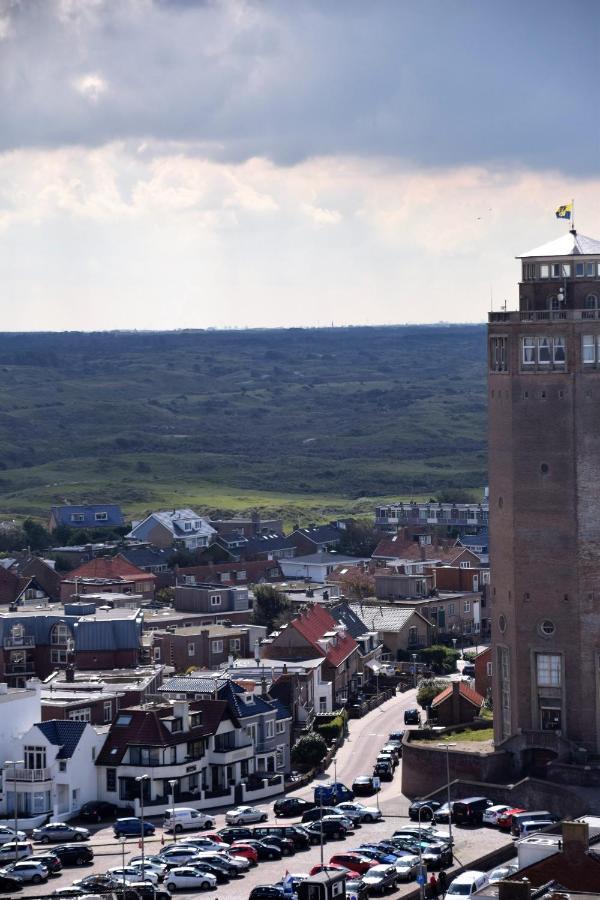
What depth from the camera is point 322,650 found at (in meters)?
135

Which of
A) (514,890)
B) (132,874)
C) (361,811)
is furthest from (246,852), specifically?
(514,890)

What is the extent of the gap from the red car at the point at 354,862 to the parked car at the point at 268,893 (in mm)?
5051

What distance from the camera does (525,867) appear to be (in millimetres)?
68938

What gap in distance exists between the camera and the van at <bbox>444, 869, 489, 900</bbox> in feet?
251

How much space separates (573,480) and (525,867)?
128 feet

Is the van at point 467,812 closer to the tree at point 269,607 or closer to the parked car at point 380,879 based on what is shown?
the parked car at point 380,879

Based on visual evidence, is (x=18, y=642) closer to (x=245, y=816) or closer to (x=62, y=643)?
(x=62, y=643)

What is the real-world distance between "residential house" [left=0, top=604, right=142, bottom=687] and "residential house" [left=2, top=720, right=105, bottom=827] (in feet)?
85.0

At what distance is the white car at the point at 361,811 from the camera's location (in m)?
98.1

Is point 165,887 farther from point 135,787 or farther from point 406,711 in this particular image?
point 406,711

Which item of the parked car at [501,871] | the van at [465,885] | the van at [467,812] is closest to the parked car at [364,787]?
the van at [467,812]

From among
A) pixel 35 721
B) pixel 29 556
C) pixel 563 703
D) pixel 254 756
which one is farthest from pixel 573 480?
pixel 29 556

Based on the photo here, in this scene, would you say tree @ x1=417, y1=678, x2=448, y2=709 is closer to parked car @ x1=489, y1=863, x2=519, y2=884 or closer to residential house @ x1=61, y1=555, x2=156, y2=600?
residential house @ x1=61, y1=555, x2=156, y2=600

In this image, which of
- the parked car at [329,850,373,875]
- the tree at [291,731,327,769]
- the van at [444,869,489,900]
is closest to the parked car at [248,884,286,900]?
the parked car at [329,850,373,875]
